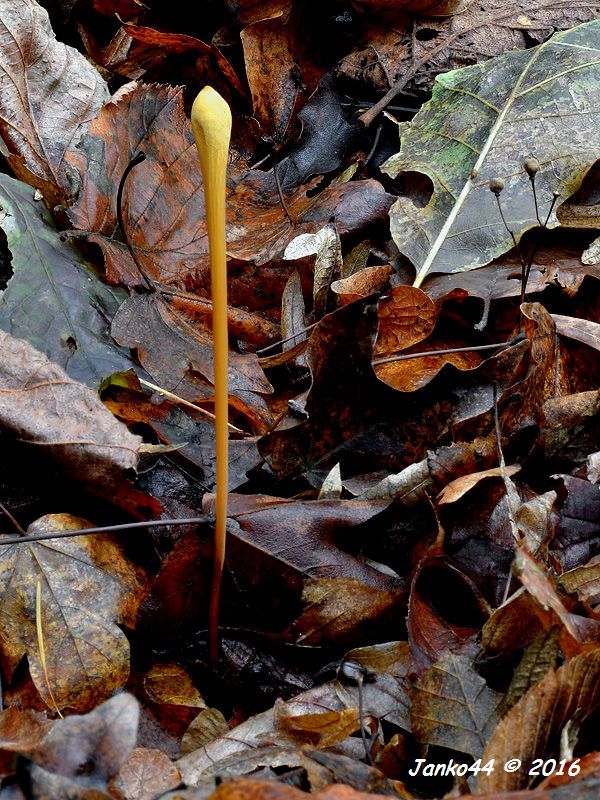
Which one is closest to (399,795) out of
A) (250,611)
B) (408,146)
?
(250,611)

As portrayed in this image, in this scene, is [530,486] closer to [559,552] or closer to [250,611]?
[559,552]

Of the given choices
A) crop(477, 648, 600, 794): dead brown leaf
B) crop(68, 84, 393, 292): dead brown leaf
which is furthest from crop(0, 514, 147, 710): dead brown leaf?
crop(68, 84, 393, 292): dead brown leaf

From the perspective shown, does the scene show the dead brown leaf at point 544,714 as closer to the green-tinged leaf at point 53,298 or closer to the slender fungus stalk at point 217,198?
the slender fungus stalk at point 217,198

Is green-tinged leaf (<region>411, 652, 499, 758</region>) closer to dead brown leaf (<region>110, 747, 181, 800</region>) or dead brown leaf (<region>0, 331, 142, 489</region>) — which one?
dead brown leaf (<region>110, 747, 181, 800</region>)

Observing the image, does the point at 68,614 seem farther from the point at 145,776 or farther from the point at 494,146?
the point at 494,146

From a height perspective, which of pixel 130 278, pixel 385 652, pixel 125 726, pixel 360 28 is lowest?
pixel 385 652
